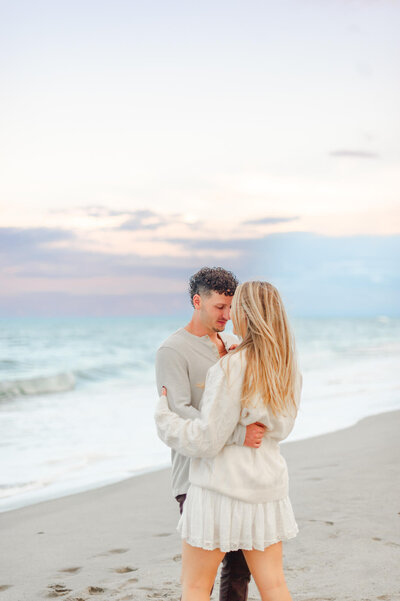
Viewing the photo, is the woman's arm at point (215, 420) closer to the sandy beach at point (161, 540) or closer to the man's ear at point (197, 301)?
the man's ear at point (197, 301)

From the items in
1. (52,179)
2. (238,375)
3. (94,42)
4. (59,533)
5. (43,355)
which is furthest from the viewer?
(43,355)

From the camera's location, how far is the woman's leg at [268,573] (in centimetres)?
251

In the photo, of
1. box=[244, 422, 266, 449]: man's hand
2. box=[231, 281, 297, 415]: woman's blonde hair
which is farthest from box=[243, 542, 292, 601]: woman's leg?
box=[231, 281, 297, 415]: woman's blonde hair

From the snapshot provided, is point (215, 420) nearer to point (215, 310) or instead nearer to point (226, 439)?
point (226, 439)

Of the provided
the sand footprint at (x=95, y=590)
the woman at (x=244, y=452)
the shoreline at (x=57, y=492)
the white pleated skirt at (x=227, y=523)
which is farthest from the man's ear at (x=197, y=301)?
the shoreline at (x=57, y=492)

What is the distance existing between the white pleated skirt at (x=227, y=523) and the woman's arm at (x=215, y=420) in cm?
19

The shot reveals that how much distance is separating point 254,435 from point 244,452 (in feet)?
0.31

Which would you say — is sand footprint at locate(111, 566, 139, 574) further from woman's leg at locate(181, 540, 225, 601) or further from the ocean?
the ocean

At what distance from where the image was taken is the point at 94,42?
1361 centimetres

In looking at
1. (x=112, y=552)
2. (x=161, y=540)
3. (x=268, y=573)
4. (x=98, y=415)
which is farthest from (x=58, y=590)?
(x=98, y=415)

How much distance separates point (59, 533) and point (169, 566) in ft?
4.36

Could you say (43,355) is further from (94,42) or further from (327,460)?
(327,460)

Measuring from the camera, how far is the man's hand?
246 cm

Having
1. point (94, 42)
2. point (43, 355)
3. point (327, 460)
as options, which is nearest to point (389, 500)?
point (327, 460)
